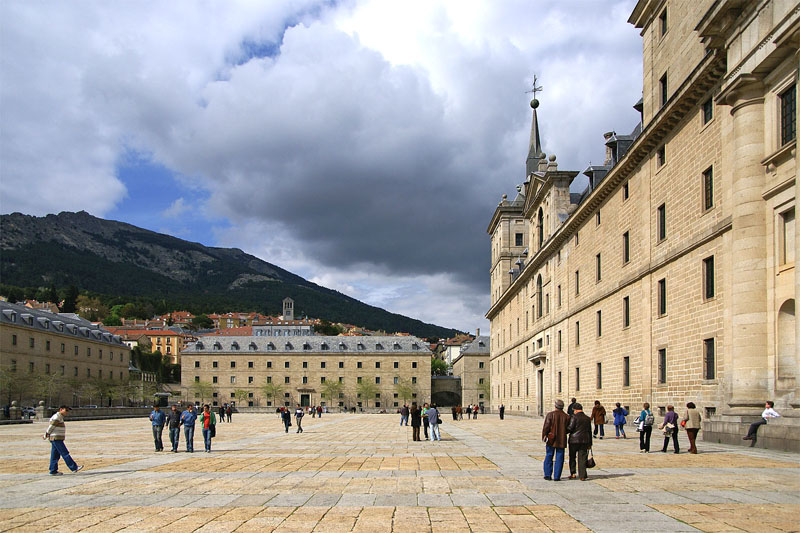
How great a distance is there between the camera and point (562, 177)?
54.2m

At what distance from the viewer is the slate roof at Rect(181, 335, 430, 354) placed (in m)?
119

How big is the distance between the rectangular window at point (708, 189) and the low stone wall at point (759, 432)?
8.11 meters

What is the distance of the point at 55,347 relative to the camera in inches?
3172


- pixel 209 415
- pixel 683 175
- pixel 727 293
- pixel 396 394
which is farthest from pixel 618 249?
pixel 396 394

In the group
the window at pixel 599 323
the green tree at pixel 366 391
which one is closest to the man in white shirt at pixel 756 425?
the window at pixel 599 323

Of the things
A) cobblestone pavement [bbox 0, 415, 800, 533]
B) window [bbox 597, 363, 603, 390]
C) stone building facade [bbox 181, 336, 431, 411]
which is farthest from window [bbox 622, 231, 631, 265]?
stone building facade [bbox 181, 336, 431, 411]

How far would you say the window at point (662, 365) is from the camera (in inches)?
1197

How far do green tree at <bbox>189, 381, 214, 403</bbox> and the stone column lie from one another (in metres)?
104

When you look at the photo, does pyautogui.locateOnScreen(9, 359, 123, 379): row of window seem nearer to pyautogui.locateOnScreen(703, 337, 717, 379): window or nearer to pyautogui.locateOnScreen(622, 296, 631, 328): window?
pyautogui.locateOnScreen(622, 296, 631, 328): window

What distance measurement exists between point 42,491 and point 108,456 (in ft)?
26.2

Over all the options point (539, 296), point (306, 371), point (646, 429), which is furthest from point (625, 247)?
point (306, 371)

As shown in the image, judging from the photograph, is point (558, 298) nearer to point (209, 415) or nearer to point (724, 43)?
point (724, 43)

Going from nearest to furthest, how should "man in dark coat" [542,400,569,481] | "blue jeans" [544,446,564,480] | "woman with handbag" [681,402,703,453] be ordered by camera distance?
"blue jeans" [544,446,564,480] < "man in dark coat" [542,400,569,481] < "woman with handbag" [681,402,703,453]

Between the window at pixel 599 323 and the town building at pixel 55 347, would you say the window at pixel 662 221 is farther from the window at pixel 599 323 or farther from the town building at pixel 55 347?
the town building at pixel 55 347
